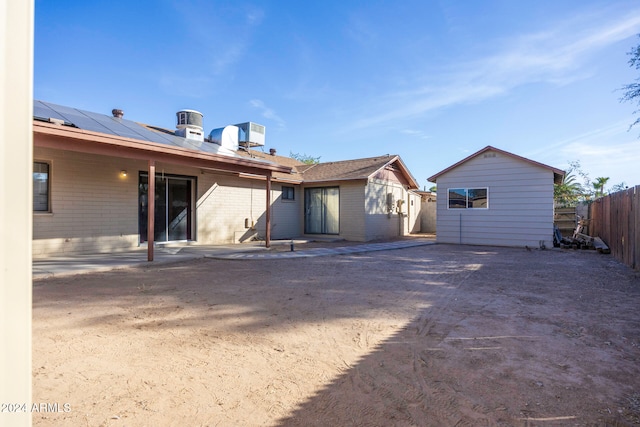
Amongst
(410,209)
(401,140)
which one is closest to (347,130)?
(401,140)

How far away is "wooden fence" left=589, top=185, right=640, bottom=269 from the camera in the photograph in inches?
296

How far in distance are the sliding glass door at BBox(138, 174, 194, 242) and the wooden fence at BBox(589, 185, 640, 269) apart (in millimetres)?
12091

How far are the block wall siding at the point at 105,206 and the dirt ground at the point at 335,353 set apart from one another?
326 centimetres

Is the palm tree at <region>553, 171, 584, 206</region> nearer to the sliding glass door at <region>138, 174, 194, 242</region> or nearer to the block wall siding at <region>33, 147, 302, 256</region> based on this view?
the block wall siding at <region>33, 147, 302, 256</region>

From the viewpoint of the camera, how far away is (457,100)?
1719 centimetres

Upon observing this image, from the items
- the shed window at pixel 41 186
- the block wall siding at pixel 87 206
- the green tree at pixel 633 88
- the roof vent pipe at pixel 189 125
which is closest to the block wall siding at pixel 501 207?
the green tree at pixel 633 88

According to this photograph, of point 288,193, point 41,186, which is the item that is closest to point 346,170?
point 288,193

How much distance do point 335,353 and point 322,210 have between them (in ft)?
42.0

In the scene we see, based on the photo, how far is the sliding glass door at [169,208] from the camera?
10.7 metres

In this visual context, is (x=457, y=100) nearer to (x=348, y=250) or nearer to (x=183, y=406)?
(x=348, y=250)

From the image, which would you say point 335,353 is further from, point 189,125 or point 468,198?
point 468,198

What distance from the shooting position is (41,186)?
28.1ft

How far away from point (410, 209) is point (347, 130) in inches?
481

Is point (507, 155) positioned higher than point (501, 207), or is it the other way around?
point (507, 155)
